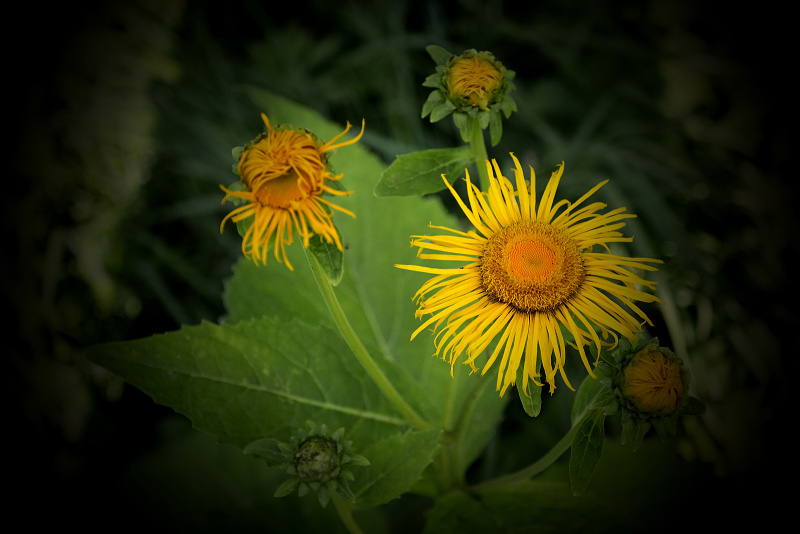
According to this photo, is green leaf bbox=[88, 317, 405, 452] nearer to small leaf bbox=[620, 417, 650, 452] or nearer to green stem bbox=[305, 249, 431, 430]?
green stem bbox=[305, 249, 431, 430]

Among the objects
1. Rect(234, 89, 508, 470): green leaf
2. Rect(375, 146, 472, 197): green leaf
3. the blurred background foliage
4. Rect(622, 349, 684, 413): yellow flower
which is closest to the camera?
Rect(622, 349, 684, 413): yellow flower

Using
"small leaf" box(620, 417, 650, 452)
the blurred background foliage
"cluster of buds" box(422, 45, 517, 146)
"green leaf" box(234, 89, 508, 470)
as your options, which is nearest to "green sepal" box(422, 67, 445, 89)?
"cluster of buds" box(422, 45, 517, 146)

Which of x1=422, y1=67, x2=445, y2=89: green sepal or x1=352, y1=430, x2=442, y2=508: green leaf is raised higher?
x1=422, y1=67, x2=445, y2=89: green sepal

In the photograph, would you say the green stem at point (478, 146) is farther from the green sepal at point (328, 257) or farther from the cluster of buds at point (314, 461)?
the cluster of buds at point (314, 461)

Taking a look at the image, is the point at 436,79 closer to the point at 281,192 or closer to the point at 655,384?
the point at 281,192

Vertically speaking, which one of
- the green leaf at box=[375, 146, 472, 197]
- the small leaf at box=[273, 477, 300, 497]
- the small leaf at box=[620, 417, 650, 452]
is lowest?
the small leaf at box=[273, 477, 300, 497]

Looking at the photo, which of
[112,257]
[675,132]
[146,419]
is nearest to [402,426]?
[146,419]

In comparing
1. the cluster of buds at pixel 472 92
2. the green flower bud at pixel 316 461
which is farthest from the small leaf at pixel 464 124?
the green flower bud at pixel 316 461
